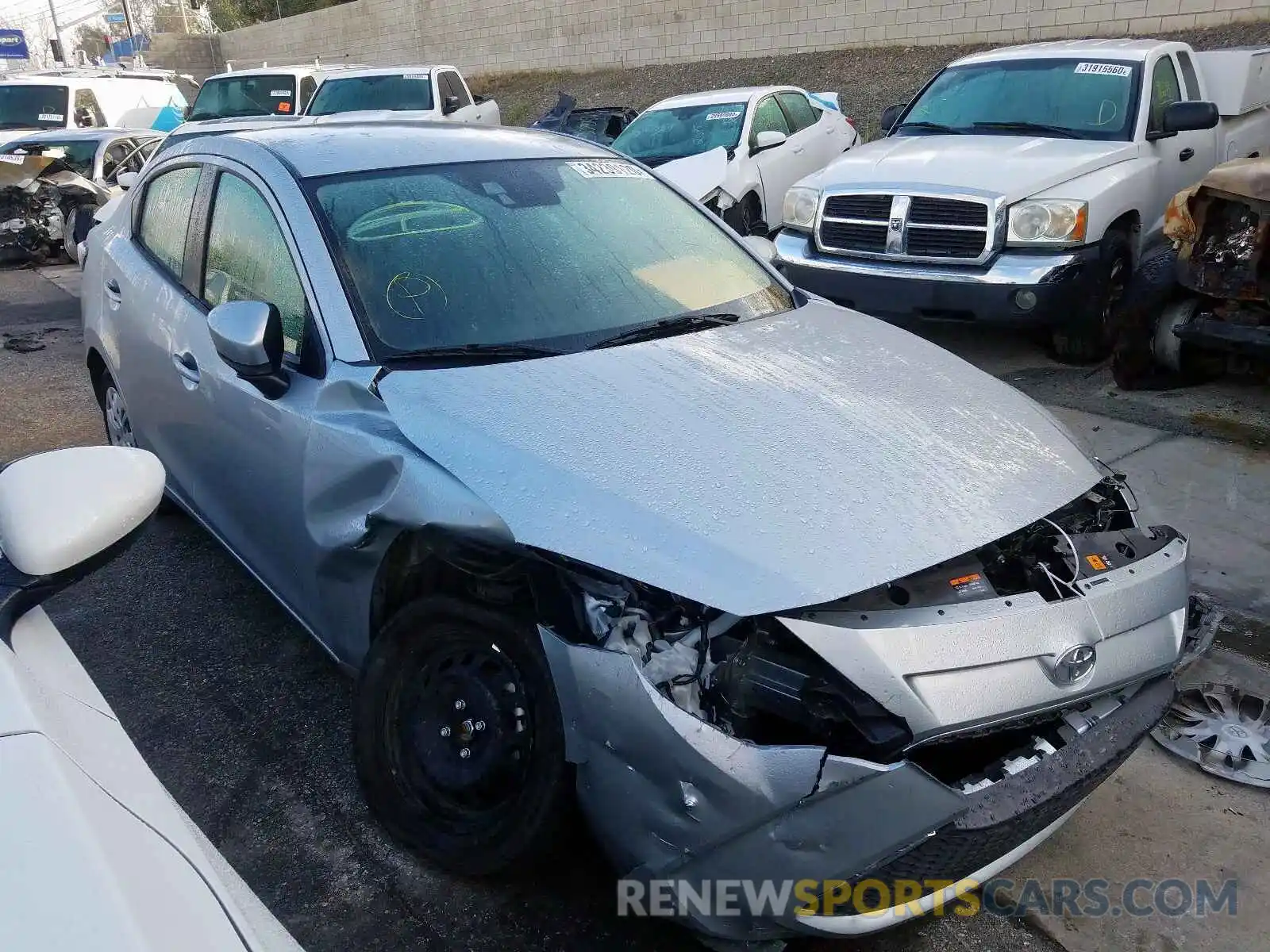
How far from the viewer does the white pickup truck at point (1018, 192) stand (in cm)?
582

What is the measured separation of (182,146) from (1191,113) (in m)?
5.79

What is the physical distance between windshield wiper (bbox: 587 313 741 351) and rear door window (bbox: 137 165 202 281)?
5.94 ft

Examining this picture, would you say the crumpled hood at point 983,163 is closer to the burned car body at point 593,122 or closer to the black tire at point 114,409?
the black tire at point 114,409

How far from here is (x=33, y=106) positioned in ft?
48.1

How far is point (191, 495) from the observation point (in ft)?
12.5

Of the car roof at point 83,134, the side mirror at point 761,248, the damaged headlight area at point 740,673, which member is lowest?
the damaged headlight area at point 740,673

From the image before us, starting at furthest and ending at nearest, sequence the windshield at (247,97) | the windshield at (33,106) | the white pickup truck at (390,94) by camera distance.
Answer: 1. the windshield at (33,106)
2. the windshield at (247,97)
3. the white pickup truck at (390,94)

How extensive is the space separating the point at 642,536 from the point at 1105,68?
6.38m

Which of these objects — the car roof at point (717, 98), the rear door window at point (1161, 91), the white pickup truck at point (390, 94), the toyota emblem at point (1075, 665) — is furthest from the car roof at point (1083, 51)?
the white pickup truck at point (390, 94)

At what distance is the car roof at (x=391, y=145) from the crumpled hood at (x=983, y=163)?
2993 millimetres

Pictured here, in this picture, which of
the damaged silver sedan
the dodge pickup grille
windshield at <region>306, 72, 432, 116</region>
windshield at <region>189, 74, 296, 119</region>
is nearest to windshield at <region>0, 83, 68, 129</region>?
windshield at <region>189, 74, 296, 119</region>

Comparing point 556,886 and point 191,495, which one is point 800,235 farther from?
point 556,886

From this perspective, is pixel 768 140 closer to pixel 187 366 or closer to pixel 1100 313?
pixel 1100 313

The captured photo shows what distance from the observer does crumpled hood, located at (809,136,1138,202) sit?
5.94m
